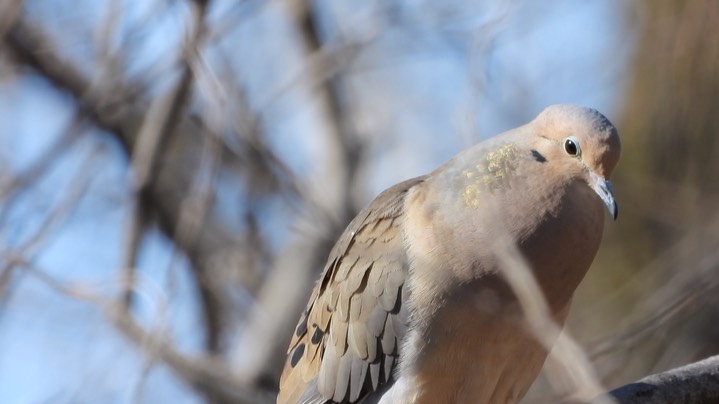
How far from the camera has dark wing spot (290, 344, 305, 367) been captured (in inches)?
149

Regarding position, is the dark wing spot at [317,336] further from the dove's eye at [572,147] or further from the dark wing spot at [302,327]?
the dove's eye at [572,147]

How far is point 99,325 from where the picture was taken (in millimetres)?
5551

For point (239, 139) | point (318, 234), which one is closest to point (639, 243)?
point (318, 234)

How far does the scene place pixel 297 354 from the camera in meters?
3.80

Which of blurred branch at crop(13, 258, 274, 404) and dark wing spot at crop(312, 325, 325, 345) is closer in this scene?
dark wing spot at crop(312, 325, 325, 345)

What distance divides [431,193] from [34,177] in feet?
6.46

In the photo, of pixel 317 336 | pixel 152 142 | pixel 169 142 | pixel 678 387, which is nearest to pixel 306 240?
pixel 169 142

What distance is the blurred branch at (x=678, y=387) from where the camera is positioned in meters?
3.06

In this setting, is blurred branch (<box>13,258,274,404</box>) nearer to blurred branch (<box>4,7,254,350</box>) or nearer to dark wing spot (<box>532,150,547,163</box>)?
blurred branch (<box>4,7,254,350</box>)

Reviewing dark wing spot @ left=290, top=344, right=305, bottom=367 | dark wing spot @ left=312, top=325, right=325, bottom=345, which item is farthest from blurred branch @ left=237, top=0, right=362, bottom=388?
dark wing spot @ left=312, top=325, right=325, bottom=345

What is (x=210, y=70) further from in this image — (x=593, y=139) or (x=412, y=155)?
(x=412, y=155)

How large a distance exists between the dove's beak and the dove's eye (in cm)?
7

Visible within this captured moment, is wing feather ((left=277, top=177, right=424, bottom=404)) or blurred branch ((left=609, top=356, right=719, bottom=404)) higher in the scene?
wing feather ((left=277, top=177, right=424, bottom=404))

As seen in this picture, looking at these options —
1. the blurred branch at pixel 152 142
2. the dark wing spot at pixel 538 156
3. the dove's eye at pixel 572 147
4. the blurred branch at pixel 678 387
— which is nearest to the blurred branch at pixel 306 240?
the blurred branch at pixel 152 142
